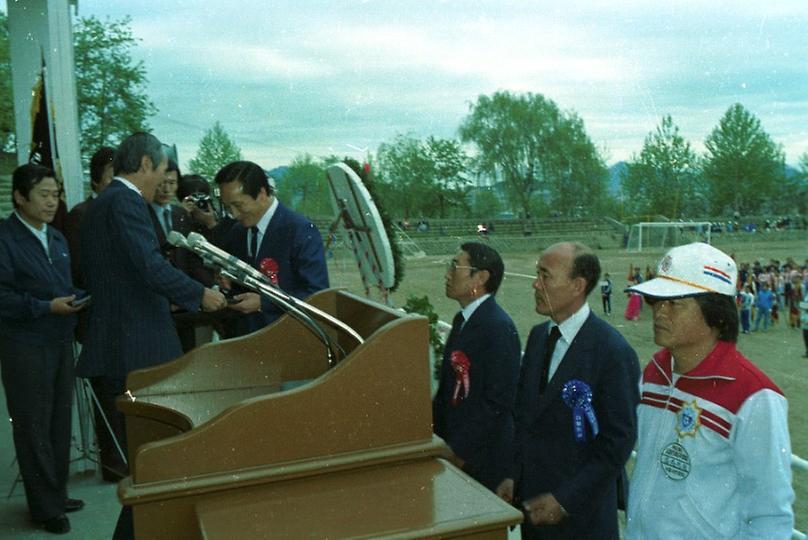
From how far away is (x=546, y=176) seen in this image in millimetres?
22234

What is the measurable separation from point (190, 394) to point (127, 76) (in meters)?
14.1

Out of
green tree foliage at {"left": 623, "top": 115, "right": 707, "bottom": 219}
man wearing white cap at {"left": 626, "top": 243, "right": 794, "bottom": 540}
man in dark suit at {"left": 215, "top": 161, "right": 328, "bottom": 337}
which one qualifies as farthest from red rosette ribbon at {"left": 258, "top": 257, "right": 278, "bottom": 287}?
green tree foliage at {"left": 623, "top": 115, "right": 707, "bottom": 219}

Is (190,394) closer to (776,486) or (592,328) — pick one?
(592,328)

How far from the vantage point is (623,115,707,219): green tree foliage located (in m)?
8.05

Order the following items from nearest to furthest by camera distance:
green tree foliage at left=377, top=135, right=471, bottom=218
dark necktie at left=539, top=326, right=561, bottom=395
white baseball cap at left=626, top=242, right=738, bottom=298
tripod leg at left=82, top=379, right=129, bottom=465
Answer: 1. white baseball cap at left=626, top=242, right=738, bottom=298
2. dark necktie at left=539, top=326, right=561, bottom=395
3. tripod leg at left=82, top=379, right=129, bottom=465
4. green tree foliage at left=377, top=135, right=471, bottom=218

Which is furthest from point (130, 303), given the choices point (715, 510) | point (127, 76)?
point (127, 76)

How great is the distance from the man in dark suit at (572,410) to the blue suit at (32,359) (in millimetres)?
1732

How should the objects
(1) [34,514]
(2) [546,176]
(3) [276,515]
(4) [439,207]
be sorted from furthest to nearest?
(4) [439,207] → (2) [546,176] → (1) [34,514] → (3) [276,515]

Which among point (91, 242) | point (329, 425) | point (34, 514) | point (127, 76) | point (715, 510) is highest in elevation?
point (127, 76)

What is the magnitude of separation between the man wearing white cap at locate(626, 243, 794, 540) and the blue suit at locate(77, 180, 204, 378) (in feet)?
4.24

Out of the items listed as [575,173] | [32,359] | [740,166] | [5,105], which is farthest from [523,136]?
[32,359]

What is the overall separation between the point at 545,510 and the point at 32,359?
6.19 feet

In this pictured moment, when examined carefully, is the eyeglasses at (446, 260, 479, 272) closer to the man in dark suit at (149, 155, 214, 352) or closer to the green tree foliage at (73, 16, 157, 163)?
the man in dark suit at (149, 155, 214, 352)

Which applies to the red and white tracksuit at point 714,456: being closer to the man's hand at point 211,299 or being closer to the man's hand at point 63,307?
the man's hand at point 211,299
